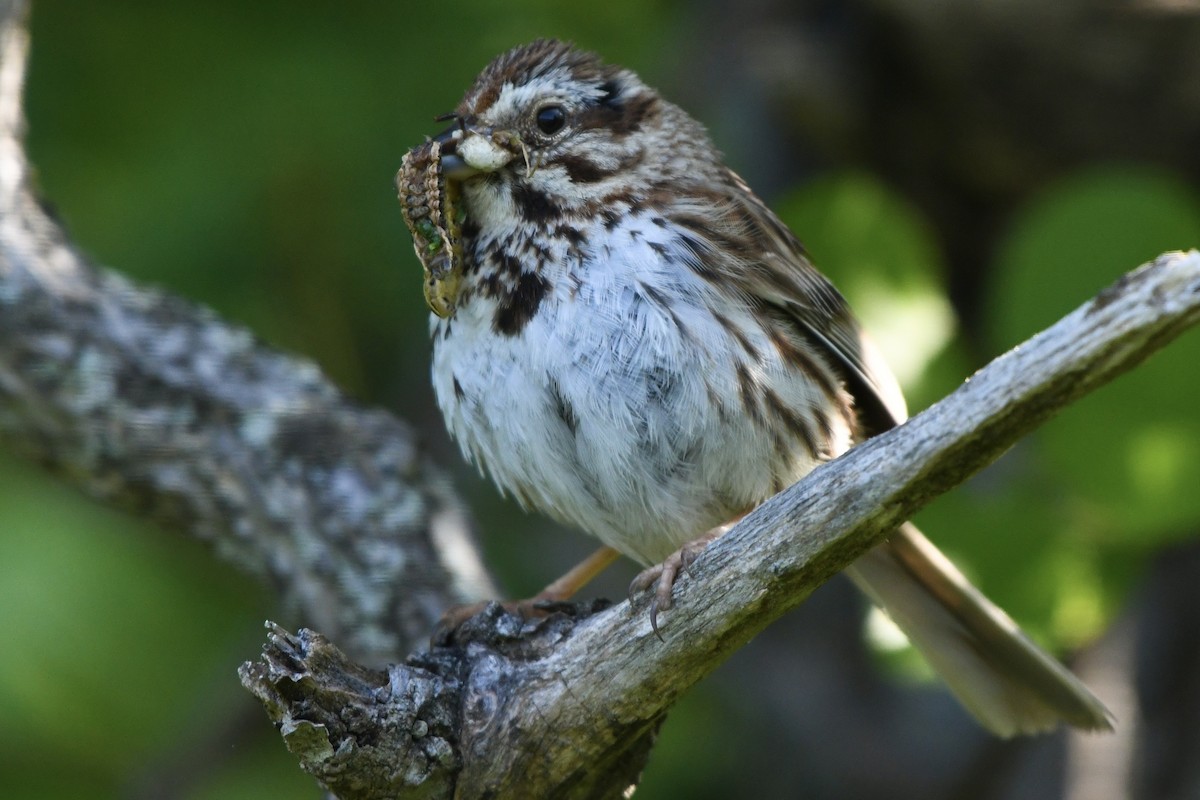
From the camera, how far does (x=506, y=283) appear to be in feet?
9.08

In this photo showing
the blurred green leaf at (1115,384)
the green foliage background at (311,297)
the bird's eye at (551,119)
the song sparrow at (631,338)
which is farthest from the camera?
the green foliage background at (311,297)

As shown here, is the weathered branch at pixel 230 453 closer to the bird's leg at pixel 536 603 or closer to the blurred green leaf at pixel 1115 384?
the bird's leg at pixel 536 603

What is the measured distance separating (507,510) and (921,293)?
Answer: 5.88 ft

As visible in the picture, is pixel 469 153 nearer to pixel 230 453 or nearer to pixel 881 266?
pixel 230 453

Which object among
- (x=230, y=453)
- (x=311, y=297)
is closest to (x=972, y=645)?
(x=230, y=453)

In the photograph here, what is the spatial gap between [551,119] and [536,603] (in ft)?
3.16

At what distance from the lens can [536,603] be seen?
2.77 meters

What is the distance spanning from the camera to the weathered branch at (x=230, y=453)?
3.24 metres

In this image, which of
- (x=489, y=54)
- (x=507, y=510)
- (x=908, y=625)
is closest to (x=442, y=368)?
(x=908, y=625)

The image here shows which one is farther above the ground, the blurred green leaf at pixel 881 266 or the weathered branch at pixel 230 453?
the weathered branch at pixel 230 453

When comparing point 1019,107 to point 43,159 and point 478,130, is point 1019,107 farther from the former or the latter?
point 43,159

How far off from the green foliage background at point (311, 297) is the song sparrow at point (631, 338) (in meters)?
0.34

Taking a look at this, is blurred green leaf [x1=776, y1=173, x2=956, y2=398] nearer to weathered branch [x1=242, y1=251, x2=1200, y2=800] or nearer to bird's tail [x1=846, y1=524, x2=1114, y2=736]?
bird's tail [x1=846, y1=524, x2=1114, y2=736]


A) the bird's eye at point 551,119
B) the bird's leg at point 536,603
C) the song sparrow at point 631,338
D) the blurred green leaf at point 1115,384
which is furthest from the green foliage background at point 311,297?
the bird's eye at point 551,119
